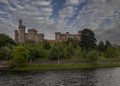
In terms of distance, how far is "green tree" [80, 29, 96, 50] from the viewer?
168 m

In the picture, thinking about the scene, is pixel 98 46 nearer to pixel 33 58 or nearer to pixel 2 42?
pixel 33 58

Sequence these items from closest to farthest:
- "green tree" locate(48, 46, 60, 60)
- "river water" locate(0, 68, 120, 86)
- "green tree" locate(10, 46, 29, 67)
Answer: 1. "river water" locate(0, 68, 120, 86)
2. "green tree" locate(10, 46, 29, 67)
3. "green tree" locate(48, 46, 60, 60)

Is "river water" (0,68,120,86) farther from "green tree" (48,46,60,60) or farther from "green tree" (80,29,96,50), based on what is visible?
"green tree" (80,29,96,50)

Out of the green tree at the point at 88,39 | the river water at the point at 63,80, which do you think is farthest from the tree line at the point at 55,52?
the river water at the point at 63,80

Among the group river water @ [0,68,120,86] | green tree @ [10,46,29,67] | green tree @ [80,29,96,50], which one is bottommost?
river water @ [0,68,120,86]

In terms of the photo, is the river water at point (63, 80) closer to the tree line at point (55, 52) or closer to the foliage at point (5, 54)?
the tree line at point (55, 52)

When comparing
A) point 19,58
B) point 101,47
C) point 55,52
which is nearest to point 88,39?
point 101,47

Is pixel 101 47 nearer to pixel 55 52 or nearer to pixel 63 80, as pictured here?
pixel 55 52

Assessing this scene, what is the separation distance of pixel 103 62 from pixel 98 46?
38.0 m

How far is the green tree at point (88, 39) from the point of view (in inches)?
6609

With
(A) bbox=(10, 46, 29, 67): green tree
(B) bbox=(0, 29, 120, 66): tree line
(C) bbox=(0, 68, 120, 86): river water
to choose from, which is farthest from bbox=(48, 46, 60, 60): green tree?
(C) bbox=(0, 68, 120, 86): river water

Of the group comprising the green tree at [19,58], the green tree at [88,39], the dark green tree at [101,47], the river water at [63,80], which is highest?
the green tree at [88,39]

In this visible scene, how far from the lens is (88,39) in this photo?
552ft

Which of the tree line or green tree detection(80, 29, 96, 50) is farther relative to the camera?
green tree detection(80, 29, 96, 50)
